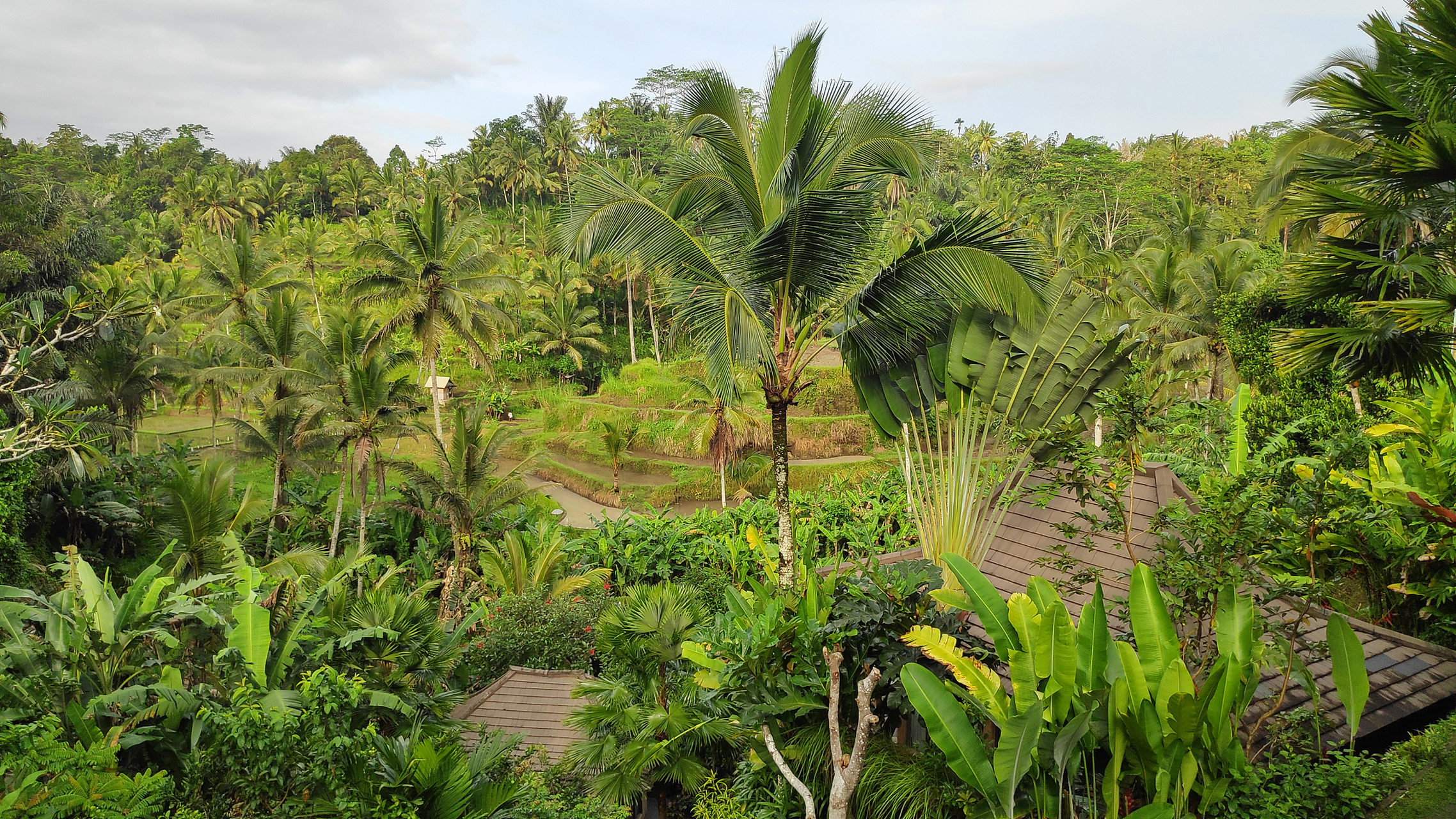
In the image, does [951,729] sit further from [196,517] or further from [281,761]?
[196,517]

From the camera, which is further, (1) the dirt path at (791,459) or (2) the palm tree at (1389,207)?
(1) the dirt path at (791,459)

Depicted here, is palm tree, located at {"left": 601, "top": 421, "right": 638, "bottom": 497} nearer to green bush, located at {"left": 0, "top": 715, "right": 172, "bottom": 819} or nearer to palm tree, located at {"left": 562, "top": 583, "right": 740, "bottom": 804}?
palm tree, located at {"left": 562, "top": 583, "right": 740, "bottom": 804}

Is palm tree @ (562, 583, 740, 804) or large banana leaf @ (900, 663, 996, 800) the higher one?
large banana leaf @ (900, 663, 996, 800)

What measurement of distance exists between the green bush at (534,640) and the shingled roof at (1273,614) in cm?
603

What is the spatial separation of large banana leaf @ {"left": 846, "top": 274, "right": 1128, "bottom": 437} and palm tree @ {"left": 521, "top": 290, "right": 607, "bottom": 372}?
31031 mm

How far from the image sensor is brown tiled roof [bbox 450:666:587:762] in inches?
309

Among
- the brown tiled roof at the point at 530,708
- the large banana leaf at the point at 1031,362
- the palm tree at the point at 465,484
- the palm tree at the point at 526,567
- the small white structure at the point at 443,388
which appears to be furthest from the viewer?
the small white structure at the point at 443,388

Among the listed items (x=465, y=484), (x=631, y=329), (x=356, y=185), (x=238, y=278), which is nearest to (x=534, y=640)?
(x=465, y=484)

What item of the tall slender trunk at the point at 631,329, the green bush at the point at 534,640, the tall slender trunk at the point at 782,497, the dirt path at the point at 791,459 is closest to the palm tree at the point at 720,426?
the dirt path at the point at 791,459

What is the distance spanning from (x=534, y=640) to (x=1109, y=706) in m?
8.76

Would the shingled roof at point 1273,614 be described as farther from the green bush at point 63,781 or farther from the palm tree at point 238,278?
the palm tree at point 238,278

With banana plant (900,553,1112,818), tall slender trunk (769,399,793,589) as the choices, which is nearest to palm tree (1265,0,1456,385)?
banana plant (900,553,1112,818)

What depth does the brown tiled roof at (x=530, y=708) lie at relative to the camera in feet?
25.7

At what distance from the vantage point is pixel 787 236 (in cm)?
661
